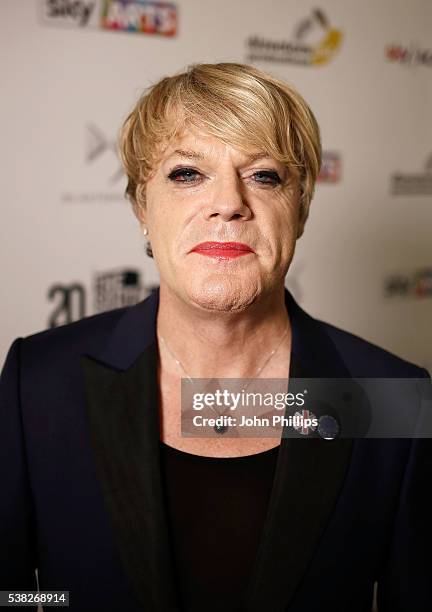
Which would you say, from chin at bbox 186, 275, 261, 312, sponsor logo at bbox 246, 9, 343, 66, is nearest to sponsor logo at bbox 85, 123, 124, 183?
sponsor logo at bbox 246, 9, 343, 66

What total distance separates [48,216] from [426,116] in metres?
1.74

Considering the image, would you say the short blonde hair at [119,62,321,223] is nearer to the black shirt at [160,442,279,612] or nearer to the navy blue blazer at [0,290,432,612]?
the navy blue blazer at [0,290,432,612]

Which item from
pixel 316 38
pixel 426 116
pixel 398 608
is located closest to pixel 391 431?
pixel 398 608

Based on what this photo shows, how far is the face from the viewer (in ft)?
3.43

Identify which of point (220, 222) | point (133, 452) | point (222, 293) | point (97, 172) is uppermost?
point (97, 172)

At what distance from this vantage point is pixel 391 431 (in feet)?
3.82

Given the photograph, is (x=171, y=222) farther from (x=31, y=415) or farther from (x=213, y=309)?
(x=31, y=415)

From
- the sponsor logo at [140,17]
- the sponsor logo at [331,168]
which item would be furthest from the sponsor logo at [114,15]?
the sponsor logo at [331,168]

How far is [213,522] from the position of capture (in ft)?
3.51

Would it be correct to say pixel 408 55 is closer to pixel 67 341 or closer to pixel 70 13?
pixel 70 13

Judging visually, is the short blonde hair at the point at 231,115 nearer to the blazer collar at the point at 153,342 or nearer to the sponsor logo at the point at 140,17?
the blazer collar at the point at 153,342

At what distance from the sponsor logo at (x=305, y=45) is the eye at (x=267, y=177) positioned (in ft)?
4.59

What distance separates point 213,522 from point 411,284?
206cm

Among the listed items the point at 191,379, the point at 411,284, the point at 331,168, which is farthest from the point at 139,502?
the point at 411,284
